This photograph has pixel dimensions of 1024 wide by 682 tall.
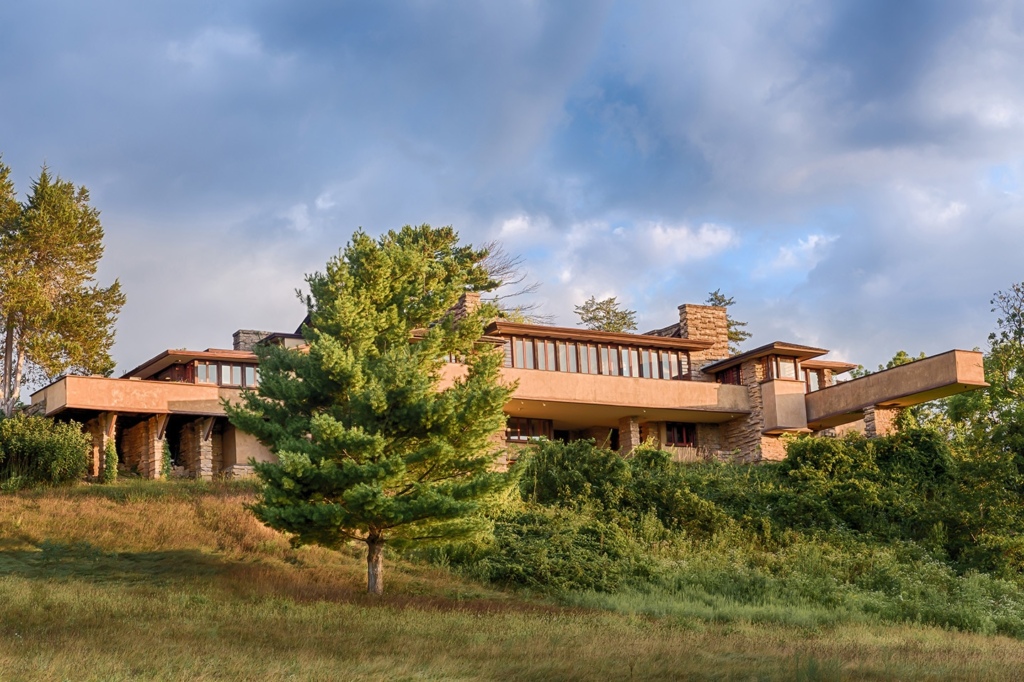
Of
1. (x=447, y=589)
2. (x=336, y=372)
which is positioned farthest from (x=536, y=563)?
(x=336, y=372)

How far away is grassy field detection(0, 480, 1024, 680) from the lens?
602 inches

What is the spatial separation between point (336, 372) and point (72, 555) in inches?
284

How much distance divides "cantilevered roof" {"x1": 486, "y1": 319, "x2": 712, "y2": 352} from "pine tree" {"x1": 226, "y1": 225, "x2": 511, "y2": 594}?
43.1ft

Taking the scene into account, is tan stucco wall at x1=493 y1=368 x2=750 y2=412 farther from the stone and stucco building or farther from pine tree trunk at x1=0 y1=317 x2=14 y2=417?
pine tree trunk at x1=0 y1=317 x2=14 y2=417

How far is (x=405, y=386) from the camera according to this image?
2225 cm

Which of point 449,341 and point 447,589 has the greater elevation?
point 449,341

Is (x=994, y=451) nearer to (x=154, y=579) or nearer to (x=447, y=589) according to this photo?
(x=447, y=589)

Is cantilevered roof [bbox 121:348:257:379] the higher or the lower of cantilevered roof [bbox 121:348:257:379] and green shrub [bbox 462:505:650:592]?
the higher

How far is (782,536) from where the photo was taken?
2911cm

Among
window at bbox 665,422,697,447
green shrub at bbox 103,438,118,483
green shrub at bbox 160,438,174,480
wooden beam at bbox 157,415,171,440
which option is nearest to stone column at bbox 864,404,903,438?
window at bbox 665,422,697,447

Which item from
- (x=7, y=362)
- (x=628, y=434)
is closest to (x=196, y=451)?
(x=7, y=362)

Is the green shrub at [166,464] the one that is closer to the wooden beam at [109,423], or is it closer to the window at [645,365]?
the wooden beam at [109,423]

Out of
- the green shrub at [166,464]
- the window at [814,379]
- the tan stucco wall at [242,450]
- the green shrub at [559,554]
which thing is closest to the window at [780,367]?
the window at [814,379]

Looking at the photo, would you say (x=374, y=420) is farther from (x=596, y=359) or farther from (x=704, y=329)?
(x=704, y=329)
